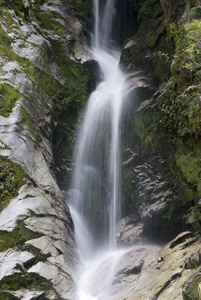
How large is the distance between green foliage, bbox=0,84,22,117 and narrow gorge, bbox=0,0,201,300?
0.11 ft

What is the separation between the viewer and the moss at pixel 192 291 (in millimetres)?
4277

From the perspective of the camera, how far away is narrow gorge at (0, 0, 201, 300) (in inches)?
263

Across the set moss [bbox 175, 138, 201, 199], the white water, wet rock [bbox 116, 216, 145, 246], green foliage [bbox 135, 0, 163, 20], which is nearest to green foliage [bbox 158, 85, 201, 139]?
moss [bbox 175, 138, 201, 199]

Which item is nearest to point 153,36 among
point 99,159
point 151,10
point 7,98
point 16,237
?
point 151,10

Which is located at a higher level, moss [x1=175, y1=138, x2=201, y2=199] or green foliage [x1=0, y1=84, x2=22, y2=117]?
green foliage [x1=0, y1=84, x2=22, y2=117]

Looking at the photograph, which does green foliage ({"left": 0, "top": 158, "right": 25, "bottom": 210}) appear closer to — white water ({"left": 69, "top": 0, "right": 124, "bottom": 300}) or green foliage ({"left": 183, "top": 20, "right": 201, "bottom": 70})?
white water ({"left": 69, "top": 0, "right": 124, "bottom": 300})

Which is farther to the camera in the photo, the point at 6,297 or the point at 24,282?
the point at 24,282

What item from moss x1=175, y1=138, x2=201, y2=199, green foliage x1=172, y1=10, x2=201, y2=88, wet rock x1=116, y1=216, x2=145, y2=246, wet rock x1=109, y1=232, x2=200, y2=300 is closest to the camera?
wet rock x1=109, y1=232, x2=200, y2=300

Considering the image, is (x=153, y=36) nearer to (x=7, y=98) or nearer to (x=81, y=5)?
(x=7, y=98)

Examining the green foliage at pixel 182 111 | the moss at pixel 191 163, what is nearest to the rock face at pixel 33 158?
the moss at pixel 191 163

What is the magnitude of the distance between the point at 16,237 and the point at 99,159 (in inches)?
216

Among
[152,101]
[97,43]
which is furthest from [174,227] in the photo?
[97,43]

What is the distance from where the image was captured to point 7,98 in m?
9.25

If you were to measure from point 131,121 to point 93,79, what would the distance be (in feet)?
11.6
